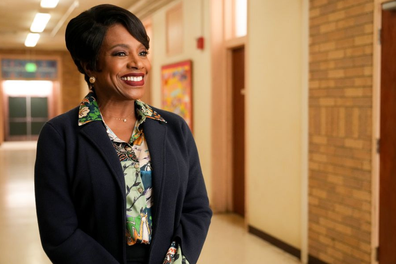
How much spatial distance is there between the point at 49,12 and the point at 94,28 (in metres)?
8.69

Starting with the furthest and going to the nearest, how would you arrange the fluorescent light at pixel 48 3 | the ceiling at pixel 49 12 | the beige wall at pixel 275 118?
the ceiling at pixel 49 12
the fluorescent light at pixel 48 3
the beige wall at pixel 275 118

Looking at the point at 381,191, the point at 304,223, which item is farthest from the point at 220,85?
the point at 381,191

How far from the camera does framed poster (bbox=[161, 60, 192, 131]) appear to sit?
6.45m

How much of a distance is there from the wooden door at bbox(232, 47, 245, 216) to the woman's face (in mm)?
4256

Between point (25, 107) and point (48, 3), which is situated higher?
point (48, 3)

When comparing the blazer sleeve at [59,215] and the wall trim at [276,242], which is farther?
the wall trim at [276,242]

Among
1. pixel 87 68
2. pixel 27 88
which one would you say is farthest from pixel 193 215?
pixel 27 88

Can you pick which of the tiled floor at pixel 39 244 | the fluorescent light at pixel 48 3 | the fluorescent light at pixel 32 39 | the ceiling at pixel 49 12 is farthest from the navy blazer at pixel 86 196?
the fluorescent light at pixel 32 39

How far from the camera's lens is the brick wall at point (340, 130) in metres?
3.27

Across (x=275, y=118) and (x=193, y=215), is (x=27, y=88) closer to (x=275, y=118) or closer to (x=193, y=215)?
(x=275, y=118)

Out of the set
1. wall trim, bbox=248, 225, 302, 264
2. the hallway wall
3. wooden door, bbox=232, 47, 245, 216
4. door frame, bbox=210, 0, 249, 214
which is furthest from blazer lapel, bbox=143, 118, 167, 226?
the hallway wall

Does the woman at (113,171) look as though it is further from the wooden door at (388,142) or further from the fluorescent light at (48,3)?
the fluorescent light at (48,3)

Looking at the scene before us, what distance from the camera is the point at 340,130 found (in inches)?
138

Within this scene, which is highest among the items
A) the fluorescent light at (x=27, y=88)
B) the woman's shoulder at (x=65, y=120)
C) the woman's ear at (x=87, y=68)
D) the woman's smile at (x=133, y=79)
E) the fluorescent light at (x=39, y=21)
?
the fluorescent light at (x=39, y=21)
